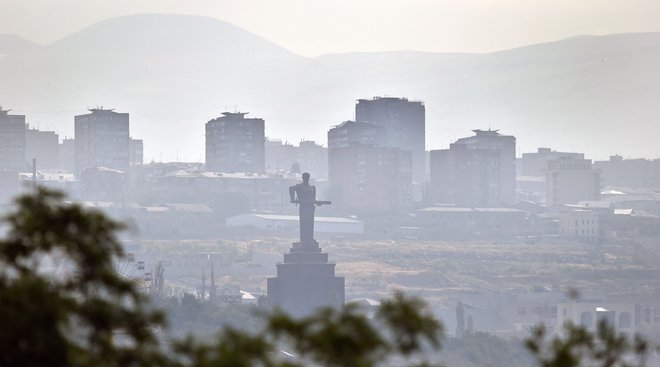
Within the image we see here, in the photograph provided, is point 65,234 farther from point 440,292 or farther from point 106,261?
point 440,292

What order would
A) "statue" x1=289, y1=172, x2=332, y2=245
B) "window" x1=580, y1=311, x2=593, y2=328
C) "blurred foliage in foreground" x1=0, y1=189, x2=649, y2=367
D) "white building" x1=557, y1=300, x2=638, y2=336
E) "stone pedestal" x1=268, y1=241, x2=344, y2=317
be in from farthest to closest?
1. "white building" x1=557, y1=300, x2=638, y2=336
2. "window" x1=580, y1=311, x2=593, y2=328
3. "statue" x1=289, y1=172, x2=332, y2=245
4. "stone pedestal" x1=268, y1=241, x2=344, y2=317
5. "blurred foliage in foreground" x1=0, y1=189, x2=649, y2=367

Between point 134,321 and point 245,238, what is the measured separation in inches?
6670

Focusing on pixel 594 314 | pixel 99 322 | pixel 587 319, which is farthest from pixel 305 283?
pixel 99 322

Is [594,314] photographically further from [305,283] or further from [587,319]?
[305,283]

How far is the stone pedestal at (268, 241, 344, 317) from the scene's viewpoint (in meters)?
110

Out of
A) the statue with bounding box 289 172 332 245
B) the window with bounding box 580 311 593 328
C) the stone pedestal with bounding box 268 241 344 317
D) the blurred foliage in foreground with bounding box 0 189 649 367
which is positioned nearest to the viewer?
the blurred foliage in foreground with bounding box 0 189 649 367

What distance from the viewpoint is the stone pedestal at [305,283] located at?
110 meters

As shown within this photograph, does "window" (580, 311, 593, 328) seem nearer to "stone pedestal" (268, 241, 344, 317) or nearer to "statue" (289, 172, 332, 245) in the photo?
"stone pedestal" (268, 241, 344, 317)

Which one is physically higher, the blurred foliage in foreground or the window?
the blurred foliage in foreground

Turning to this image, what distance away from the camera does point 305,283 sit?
110 meters

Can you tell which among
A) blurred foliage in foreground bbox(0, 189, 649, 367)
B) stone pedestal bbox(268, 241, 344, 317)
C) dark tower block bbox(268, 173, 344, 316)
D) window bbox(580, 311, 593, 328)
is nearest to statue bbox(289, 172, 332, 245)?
dark tower block bbox(268, 173, 344, 316)

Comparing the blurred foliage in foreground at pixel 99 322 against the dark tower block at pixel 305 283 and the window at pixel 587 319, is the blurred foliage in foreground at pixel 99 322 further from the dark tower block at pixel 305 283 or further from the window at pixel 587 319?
the window at pixel 587 319

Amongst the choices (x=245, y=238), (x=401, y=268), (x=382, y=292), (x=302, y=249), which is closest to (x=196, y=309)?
(x=302, y=249)

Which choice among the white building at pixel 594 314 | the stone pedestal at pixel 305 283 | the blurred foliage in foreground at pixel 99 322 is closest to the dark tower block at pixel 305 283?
the stone pedestal at pixel 305 283
